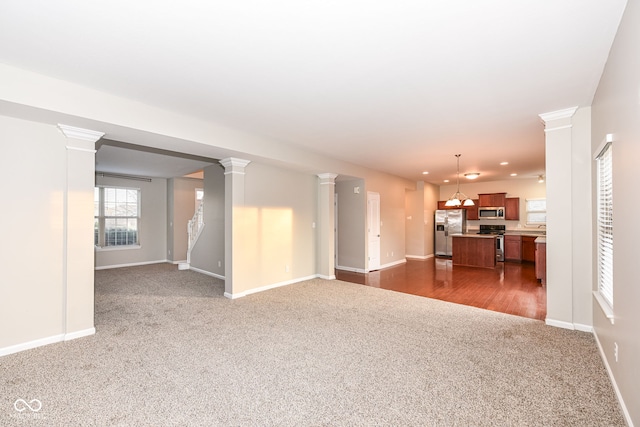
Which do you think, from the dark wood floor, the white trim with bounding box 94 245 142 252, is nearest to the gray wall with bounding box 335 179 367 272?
the dark wood floor

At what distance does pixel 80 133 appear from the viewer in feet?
10.7

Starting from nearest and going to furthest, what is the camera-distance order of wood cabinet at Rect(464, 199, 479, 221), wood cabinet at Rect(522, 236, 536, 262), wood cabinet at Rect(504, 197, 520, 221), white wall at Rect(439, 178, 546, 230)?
1. wood cabinet at Rect(522, 236, 536, 262)
2. white wall at Rect(439, 178, 546, 230)
3. wood cabinet at Rect(504, 197, 520, 221)
4. wood cabinet at Rect(464, 199, 479, 221)

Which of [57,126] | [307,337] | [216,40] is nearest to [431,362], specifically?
[307,337]

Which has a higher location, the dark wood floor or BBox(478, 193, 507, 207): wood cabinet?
BBox(478, 193, 507, 207): wood cabinet

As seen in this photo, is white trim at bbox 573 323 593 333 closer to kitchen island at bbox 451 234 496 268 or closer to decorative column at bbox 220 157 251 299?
kitchen island at bbox 451 234 496 268

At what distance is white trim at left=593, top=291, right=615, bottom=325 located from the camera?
2.36 metres

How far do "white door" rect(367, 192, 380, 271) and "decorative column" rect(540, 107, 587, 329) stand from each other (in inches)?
159

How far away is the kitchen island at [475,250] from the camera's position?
7762mm

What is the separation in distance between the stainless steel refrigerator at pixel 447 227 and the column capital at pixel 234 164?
749 cm

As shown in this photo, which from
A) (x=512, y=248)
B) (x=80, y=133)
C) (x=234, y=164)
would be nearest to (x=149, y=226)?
(x=234, y=164)

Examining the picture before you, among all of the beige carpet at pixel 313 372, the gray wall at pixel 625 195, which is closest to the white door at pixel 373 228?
the beige carpet at pixel 313 372

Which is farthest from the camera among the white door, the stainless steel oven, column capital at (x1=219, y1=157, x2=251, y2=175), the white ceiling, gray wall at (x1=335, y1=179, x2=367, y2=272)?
the stainless steel oven

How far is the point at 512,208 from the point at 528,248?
4.61ft

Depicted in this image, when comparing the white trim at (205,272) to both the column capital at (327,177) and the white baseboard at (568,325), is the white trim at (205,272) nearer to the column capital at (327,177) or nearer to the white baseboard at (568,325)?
the column capital at (327,177)
